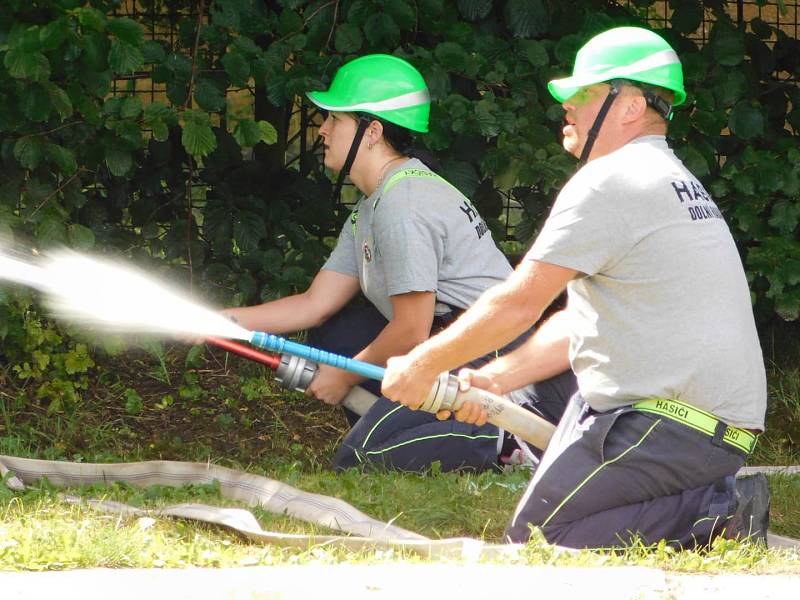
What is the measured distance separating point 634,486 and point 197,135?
7.66ft

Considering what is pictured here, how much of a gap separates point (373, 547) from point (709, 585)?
945 millimetres

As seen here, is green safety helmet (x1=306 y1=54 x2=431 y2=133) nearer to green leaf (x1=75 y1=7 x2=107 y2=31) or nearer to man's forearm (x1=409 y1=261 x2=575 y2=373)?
green leaf (x1=75 y1=7 x2=107 y2=31)

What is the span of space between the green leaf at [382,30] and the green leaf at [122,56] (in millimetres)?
1054

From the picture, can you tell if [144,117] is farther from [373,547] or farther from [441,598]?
[441,598]

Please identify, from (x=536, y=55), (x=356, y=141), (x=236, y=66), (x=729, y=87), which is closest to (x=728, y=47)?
(x=729, y=87)

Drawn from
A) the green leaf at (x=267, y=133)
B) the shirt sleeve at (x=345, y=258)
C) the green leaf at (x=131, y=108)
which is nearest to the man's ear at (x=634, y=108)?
the green leaf at (x=267, y=133)

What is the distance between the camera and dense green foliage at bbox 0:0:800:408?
5.20m

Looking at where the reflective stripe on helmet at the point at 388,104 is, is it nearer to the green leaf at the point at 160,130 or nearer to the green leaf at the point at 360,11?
the green leaf at the point at 360,11

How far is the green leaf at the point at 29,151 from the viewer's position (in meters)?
5.25

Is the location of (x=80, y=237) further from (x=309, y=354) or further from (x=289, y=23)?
(x=309, y=354)

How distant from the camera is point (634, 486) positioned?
3.78 m

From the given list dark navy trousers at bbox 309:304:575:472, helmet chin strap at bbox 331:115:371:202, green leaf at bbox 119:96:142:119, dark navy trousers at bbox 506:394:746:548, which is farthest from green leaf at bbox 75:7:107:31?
dark navy trousers at bbox 506:394:746:548

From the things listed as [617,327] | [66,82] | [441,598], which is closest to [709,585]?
[441,598]

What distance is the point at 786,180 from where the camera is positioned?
19.3 ft
